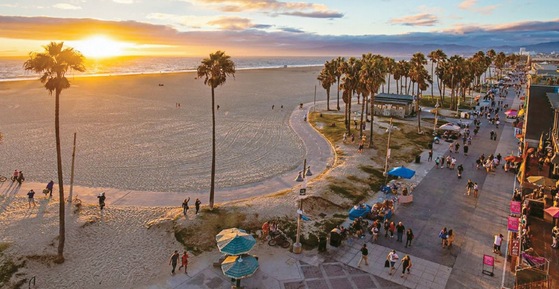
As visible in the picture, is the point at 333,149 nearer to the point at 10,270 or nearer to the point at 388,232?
the point at 388,232

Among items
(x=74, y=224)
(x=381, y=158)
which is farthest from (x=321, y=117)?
(x=74, y=224)

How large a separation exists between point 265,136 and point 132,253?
1223 inches

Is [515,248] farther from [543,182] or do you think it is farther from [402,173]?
[402,173]

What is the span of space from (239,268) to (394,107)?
5266 cm

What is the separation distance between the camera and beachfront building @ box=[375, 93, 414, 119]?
61500 mm

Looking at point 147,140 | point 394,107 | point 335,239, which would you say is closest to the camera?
point 335,239

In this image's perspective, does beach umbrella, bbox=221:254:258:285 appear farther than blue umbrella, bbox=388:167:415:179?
No

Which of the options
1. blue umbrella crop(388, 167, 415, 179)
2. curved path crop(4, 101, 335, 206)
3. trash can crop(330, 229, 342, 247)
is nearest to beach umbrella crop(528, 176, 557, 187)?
blue umbrella crop(388, 167, 415, 179)

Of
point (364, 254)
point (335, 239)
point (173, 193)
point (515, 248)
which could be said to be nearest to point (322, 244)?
point (335, 239)

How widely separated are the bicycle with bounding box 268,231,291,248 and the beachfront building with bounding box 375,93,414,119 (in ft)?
152

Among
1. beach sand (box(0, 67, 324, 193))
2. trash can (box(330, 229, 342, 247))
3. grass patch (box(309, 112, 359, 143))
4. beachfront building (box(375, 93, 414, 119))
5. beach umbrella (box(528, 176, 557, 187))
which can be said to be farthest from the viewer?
beachfront building (box(375, 93, 414, 119))

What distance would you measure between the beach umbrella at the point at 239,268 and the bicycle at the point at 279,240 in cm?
403

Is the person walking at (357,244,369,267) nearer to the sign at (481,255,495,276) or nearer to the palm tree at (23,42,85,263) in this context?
the sign at (481,255,495,276)

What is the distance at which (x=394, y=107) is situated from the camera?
62188 mm
